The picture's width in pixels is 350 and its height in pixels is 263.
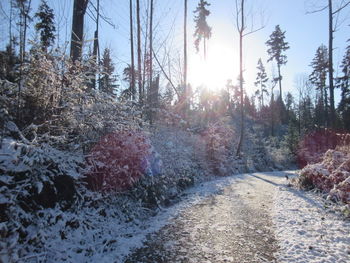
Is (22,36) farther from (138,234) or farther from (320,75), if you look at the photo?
(320,75)

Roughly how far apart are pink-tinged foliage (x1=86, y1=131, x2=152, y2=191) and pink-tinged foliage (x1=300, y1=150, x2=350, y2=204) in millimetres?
5159

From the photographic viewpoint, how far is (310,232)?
4285 millimetres

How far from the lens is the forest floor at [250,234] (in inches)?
138

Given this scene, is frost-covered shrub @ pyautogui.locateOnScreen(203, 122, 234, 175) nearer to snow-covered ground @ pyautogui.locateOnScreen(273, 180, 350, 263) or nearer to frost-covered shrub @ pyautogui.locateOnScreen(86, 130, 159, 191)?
snow-covered ground @ pyautogui.locateOnScreen(273, 180, 350, 263)

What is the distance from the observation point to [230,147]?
1666cm

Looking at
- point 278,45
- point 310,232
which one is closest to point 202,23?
point 278,45

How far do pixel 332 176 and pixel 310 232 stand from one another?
9.91ft

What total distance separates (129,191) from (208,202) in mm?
2537

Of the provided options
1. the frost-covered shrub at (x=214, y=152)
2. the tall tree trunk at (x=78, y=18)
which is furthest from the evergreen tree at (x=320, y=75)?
the tall tree trunk at (x=78, y=18)

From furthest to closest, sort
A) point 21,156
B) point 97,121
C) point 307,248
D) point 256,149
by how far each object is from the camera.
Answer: point 256,149 → point 97,121 → point 307,248 → point 21,156

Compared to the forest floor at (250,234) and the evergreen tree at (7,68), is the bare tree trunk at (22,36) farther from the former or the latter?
the forest floor at (250,234)

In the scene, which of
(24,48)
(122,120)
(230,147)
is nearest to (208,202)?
(122,120)

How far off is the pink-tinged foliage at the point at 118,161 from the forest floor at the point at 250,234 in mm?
1410

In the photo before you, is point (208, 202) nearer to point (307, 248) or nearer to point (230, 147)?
point (307, 248)
